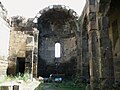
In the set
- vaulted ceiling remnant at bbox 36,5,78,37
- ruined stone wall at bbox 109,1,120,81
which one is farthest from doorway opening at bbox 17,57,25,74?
ruined stone wall at bbox 109,1,120,81

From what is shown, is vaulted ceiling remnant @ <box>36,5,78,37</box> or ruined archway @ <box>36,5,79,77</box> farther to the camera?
ruined archway @ <box>36,5,79,77</box>

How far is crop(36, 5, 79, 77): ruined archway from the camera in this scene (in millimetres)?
20781

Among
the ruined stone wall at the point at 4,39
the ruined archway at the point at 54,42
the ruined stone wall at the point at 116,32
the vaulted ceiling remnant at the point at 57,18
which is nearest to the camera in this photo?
the ruined stone wall at the point at 116,32

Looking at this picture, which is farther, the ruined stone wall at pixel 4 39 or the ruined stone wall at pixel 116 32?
the ruined stone wall at pixel 4 39

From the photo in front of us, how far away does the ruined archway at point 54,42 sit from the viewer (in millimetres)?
20781

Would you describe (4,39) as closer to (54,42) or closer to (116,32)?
(116,32)

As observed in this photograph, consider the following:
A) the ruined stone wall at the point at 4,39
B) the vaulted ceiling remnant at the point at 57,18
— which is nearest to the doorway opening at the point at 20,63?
the ruined stone wall at the point at 4,39

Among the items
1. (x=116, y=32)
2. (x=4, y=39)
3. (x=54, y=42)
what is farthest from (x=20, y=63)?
(x=54, y=42)

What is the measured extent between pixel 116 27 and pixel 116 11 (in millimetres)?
904

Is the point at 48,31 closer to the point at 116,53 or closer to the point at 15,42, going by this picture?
the point at 15,42

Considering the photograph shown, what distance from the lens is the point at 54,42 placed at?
2239cm

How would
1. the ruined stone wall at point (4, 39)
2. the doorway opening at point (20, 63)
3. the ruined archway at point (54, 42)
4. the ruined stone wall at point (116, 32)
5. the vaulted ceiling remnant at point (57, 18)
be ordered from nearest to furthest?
the ruined stone wall at point (116, 32) < the ruined stone wall at point (4, 39) < the doorway opening at point (20, 63) < the vaulted ceiling remnant at point (57, 18) < the ruined archway at point (54, 42)

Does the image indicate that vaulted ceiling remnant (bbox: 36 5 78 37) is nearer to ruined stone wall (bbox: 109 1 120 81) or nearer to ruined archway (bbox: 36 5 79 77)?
ruined archway (bbox: 36 5 79 77)

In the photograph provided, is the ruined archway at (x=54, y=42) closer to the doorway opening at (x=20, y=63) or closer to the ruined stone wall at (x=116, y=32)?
the doorway opening at (x=20, y=63)
